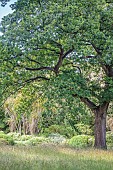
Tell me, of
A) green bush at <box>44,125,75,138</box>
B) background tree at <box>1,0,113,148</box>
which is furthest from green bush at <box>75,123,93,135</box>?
background tree at <box>1,0,113,148</box>

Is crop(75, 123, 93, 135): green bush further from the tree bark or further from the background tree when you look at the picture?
the background tree

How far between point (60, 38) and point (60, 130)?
54.5 feet

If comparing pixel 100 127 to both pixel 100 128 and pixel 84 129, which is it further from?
pixel 84 129

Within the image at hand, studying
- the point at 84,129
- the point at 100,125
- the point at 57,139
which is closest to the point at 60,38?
the point at 100,125

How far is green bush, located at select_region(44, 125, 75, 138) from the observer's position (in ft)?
85.9

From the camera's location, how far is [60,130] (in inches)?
1032

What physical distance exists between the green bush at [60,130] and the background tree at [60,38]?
1381cm

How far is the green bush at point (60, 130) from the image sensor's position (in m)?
26.2

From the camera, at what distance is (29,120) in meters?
25.0

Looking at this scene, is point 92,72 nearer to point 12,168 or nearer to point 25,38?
point 25,38

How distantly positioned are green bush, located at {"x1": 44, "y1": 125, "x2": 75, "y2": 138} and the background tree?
13.8 m

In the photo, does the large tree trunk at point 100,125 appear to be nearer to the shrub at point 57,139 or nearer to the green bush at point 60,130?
the shrub at point 57,139

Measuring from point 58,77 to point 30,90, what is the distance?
11.3ft

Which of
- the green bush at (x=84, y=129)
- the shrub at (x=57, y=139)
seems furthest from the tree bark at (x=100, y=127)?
the green bush at (x=84, y=129)
